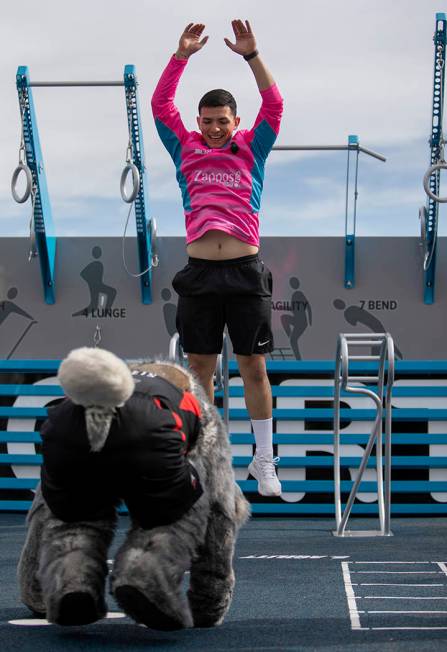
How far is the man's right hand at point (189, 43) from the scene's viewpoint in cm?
376

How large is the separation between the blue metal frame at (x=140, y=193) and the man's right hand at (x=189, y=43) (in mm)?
4182

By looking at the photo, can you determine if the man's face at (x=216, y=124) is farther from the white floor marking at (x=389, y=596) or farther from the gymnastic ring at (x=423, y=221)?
the gymnastic ring at (x=423, y=221)

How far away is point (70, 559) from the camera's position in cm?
236

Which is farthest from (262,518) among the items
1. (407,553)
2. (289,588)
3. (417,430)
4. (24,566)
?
(24,566)

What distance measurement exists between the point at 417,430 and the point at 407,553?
92.8 inches

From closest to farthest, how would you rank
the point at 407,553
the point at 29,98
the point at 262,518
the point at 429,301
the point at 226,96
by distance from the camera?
1. the point at 226,96
2. the point at 407,553
3. the point at 262,518
4. the point at 29,98
5. the point at 429,301

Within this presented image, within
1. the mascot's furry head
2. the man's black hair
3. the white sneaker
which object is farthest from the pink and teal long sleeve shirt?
the mascot's furry head

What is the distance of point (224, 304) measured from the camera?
3793mm

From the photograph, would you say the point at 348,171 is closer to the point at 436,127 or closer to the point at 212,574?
the point at 436,127

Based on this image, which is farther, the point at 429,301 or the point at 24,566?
the point at 429,301

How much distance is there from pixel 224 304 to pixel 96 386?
1.58 meters

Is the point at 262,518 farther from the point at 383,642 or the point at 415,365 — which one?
the point at 383,642

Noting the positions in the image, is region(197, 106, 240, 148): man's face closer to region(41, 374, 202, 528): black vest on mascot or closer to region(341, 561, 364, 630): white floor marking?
region(41, 374, 202, 528): black vest on mascot

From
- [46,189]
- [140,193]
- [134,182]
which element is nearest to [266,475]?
[134,182]
